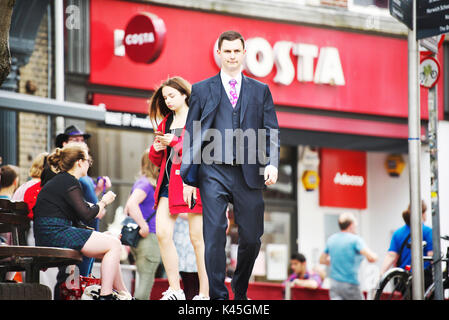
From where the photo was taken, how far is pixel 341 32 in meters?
17.2

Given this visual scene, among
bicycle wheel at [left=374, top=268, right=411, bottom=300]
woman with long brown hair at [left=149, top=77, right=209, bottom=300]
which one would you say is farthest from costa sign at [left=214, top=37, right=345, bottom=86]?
woman with long brown hair at [left=149, top=77, right=209, bottom=300]

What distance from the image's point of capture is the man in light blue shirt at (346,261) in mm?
12219

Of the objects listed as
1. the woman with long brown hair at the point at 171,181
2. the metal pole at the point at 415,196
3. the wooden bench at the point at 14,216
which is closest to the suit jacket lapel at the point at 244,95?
the woman with long brown hair at the point at 171,181

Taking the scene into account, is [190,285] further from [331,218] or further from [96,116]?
[331,218]

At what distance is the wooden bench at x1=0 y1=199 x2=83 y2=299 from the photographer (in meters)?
6.57

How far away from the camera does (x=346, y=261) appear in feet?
40.1

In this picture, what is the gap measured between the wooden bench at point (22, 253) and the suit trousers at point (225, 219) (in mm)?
1232

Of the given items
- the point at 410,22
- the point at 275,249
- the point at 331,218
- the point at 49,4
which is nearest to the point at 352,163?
the point at 331,218

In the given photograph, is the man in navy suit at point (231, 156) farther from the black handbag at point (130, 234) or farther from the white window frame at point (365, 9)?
the white window frame at point (365, 9)

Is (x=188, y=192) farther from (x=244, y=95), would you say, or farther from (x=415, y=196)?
(x=415, y=196)

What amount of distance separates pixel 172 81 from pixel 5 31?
1.42 m

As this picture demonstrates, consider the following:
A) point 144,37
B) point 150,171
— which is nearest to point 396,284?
point 150,171

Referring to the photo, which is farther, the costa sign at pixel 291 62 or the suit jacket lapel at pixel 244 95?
the costa sign at pixel 291 62

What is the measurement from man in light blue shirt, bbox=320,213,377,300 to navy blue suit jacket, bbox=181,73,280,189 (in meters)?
5.96
